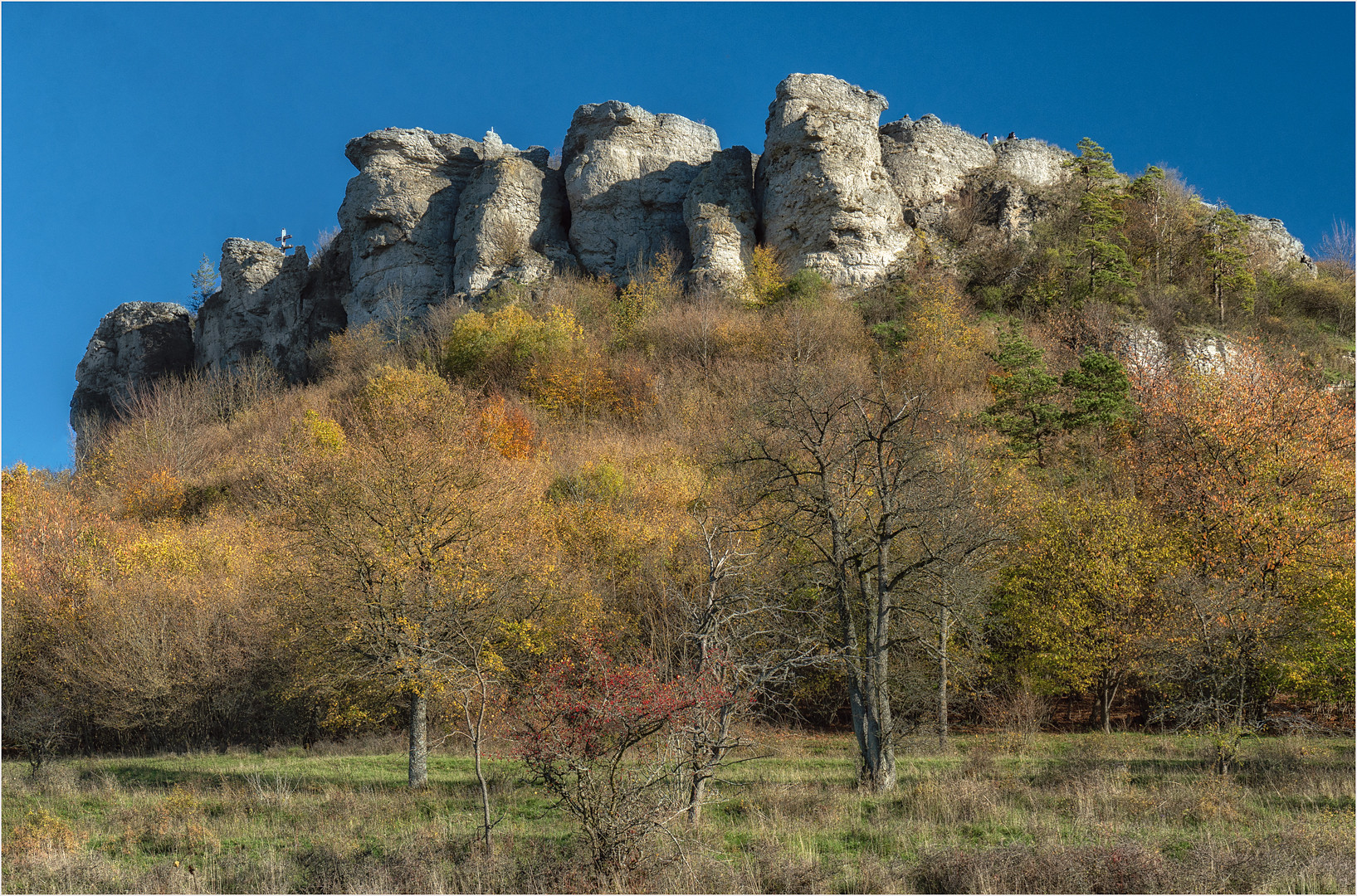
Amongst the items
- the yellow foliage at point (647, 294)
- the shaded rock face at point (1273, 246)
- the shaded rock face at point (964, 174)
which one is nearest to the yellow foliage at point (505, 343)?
the yellow foliage at point (647, 294)

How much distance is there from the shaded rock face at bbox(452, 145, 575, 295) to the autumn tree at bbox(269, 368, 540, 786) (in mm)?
33049

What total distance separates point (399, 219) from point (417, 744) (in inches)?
1776

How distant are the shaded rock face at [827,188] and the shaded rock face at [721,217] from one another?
1.36 meters

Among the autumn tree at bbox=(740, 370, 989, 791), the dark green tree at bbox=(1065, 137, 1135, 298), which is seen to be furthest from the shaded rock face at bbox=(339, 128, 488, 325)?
the autumn tree at bbox=(740, 370, 989, 791)

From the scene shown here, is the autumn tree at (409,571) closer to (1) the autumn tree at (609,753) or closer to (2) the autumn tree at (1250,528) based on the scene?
(1) the autumn tree at (609,753)

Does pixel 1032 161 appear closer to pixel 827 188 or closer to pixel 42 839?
pixel 827 188

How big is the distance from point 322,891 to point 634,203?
49864 millimetres

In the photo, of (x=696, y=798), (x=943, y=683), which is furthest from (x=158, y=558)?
(x=696, y=798)

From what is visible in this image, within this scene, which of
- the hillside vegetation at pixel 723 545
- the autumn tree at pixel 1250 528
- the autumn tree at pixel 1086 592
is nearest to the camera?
the hillside vegetation at pixel 723 545

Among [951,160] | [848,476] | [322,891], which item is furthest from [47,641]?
[951,160]

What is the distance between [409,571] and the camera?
1778cm

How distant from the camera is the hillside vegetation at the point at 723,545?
48.5 feet

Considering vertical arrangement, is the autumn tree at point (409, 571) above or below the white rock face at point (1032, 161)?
below

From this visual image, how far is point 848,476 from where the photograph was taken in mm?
17547
